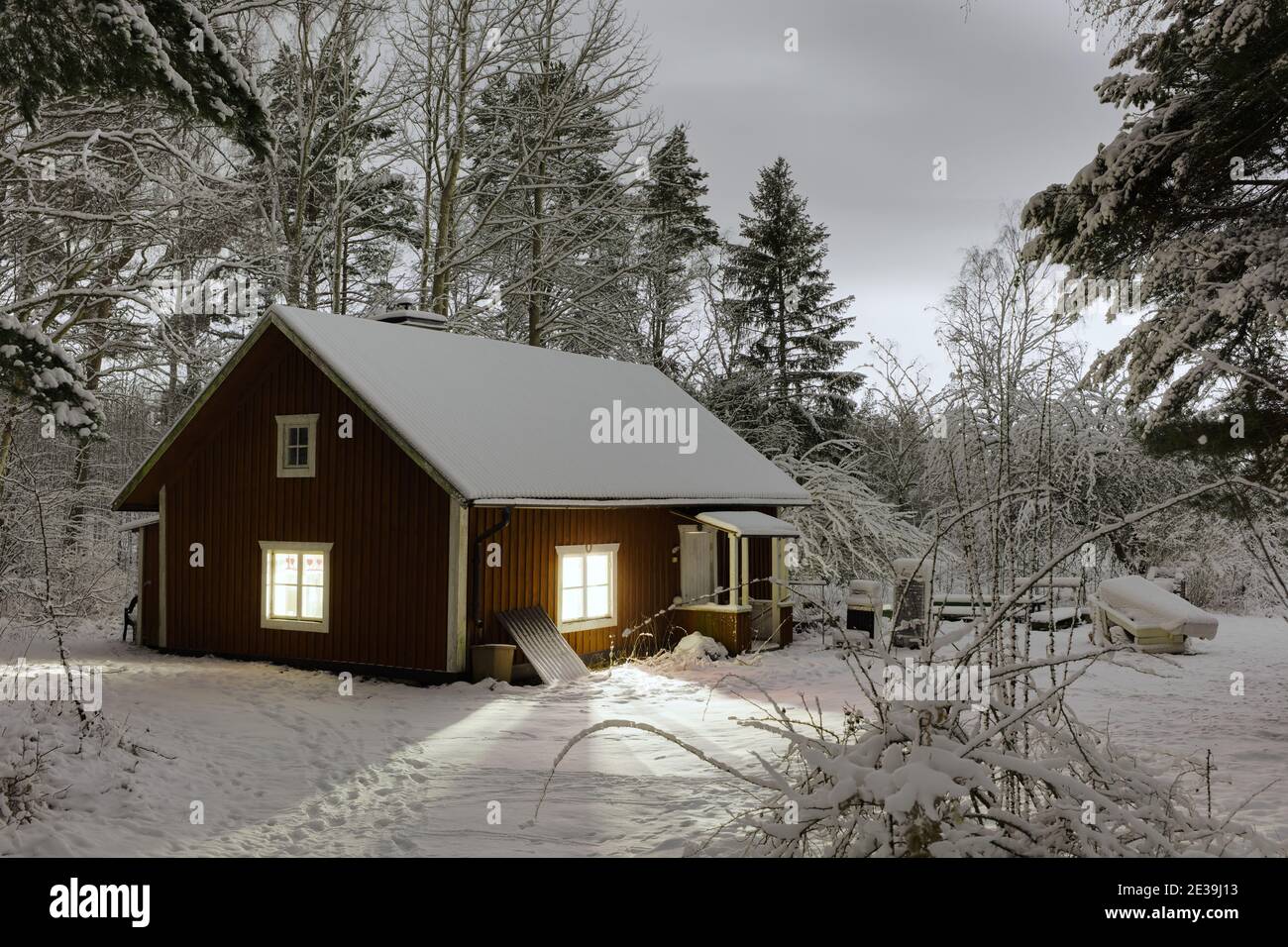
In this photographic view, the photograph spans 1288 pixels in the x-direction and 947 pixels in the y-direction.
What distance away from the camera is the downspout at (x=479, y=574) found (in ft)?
47.6

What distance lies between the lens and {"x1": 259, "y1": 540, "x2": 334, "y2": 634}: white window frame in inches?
617

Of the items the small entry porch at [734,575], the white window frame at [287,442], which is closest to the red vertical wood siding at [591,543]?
the small entry porch at [734,575]

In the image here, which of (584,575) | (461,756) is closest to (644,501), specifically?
(584,575)

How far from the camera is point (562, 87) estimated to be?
2350cm

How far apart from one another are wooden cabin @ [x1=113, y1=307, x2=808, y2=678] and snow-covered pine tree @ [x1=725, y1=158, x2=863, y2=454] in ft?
35.4

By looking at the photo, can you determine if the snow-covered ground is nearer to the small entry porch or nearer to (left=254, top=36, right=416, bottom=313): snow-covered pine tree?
the small entry porch

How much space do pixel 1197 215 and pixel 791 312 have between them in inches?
803

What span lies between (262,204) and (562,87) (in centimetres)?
752

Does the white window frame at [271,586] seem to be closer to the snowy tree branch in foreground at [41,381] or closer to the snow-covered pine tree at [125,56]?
the snowy tree branch in foreground at [41,381]

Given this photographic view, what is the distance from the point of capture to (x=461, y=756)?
994cm

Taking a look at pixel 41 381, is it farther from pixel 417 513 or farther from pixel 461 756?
pixel 417 513

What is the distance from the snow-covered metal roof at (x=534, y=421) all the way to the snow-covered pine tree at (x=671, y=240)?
6730 mm

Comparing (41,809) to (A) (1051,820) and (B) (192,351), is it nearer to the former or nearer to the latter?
(A) (1051,820)
